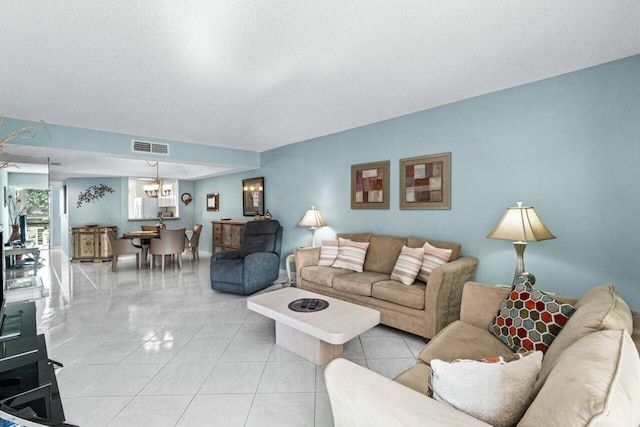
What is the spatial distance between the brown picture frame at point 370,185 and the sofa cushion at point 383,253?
48 cm

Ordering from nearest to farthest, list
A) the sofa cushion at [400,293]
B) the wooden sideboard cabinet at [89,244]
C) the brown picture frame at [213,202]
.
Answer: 1. the sofa cushion at [400,293]
2. the wooden sideboard cabinet at [89,244]
3. the brown picture frame at [213,202]

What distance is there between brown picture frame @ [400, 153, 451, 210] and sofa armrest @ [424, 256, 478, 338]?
84cm

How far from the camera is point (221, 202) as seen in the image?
7945mm

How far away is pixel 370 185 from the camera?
4.23 meters

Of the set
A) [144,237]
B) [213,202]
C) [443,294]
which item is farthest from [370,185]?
[213,202]

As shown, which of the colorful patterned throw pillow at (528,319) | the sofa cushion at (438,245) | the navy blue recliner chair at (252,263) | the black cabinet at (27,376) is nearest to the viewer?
the black cabinet at (27,376)

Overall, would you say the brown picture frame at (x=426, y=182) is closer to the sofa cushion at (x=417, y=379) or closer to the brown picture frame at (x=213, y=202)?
the sofa cushion at (x=417, y=379)

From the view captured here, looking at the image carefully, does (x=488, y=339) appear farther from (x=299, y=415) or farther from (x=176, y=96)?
(x=176, y=96)

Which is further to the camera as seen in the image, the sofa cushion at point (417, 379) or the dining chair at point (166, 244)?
the dining chair at point (166, 244)

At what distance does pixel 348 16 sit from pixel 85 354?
3.34 m

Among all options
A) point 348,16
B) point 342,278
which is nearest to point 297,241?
point 342,278

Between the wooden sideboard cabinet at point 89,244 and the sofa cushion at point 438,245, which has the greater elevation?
the sofa cushion at point 438,245

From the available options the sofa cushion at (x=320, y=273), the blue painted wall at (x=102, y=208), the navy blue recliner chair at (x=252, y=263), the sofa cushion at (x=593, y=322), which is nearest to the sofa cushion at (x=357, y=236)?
the sofa cushion at (x=320, y=273)

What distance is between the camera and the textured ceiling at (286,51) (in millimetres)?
1758
